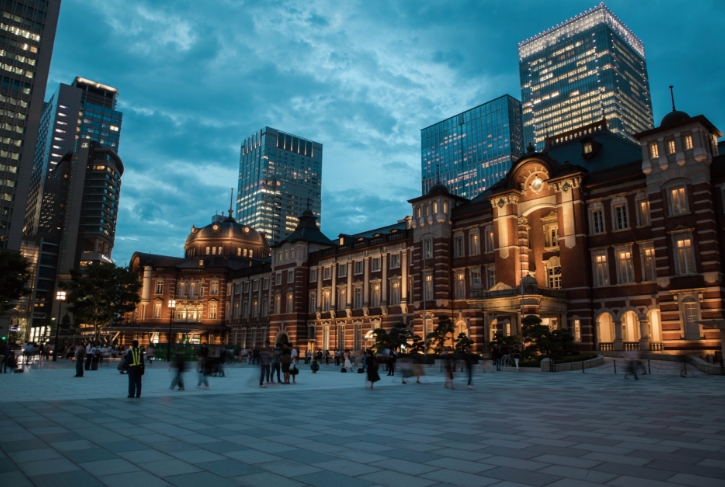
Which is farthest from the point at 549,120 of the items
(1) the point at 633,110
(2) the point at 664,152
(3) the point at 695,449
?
(3) the point at 695,449

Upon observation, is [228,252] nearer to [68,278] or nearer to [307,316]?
[307,316]

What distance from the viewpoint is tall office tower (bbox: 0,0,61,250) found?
81625mm

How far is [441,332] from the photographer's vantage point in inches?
1773

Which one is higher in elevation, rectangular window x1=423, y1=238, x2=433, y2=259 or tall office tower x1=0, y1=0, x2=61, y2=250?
tall office tower x1=0, y1=0, x2=61, y2=250

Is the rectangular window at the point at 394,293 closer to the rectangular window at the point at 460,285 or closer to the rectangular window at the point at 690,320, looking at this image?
the rectangular window at the point at 460,285

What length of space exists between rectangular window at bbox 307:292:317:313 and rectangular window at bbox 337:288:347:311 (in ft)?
15.0

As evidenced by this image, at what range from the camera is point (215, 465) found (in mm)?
7707

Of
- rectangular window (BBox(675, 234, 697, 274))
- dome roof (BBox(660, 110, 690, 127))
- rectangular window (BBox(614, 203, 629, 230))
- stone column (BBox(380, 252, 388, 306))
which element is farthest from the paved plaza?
stone column (BBox(380, 252, 388, 306))

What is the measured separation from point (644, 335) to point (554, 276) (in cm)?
890

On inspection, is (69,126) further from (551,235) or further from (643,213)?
(643,213)

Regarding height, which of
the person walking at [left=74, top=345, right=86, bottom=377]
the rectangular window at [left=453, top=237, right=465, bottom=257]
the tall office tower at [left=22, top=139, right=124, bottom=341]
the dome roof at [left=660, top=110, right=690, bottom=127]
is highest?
the tall office tower at [left=22, top=139, right=124, bottom=341]

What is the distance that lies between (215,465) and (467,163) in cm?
16353

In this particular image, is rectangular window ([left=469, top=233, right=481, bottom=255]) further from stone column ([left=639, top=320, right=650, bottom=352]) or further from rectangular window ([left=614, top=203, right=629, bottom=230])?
stone column ([left=639, top=320, right=650, bottom=352])

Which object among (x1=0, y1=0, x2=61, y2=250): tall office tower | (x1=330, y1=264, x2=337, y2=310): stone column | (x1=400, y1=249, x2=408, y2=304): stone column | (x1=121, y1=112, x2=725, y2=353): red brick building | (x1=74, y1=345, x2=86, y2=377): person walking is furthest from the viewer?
(x1=0, y1=0, x2=61, y2=250): tall office tower
